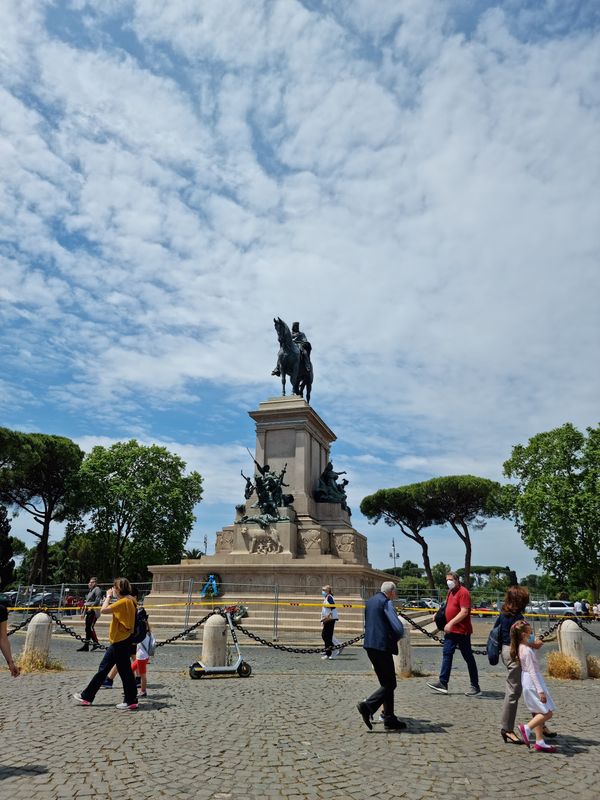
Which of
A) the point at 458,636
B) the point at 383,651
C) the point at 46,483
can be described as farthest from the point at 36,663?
the point at 46,483


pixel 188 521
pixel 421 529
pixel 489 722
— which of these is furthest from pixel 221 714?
pixel 421 529

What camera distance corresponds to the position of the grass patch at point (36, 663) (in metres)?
10.2

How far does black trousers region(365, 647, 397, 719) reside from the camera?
6.11 meters

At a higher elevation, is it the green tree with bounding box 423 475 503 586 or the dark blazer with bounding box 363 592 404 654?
the green tree with bounding box 423 475 503 586

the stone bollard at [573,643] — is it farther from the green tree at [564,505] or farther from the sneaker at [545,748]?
the green tree at [564,505]

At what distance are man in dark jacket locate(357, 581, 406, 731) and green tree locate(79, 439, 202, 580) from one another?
3513 centimetres

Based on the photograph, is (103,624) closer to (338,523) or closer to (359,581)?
(359,581)

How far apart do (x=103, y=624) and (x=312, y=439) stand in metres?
11.2

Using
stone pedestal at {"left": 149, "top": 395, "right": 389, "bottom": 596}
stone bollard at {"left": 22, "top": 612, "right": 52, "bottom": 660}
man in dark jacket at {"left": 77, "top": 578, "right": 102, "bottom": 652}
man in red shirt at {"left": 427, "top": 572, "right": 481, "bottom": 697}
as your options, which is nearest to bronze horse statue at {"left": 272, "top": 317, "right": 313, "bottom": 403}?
stone pedestal at {"left": 149, "top": 395, "right": 389, "bottom": 596}

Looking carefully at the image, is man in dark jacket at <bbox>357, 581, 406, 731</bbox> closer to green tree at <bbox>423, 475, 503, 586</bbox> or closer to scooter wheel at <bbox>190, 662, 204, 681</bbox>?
scooter wheel at <bbox>190, 662, 204, 681</bbox>

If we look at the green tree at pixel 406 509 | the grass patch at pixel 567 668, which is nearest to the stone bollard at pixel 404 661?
the grass patch at pixel 567 668

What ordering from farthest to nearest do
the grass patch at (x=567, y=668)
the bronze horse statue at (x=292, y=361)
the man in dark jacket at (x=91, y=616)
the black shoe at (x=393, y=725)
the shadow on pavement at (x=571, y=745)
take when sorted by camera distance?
the bronze horse statue at (x=292, y=361), the man in dark jacket at (x=91, y=616), the grass patch at (x=567, y=668), the black shoe at (x=393, y=725), the shadow on pavement at (x=571, y=745)

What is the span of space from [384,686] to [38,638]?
709 centimetres

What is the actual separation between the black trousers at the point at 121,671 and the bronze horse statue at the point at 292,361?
19414 millimetres
